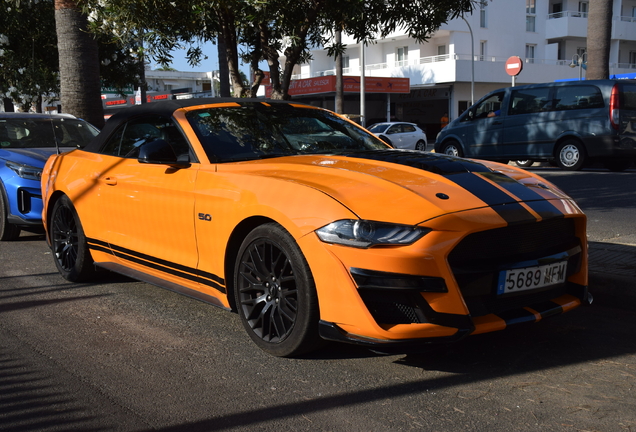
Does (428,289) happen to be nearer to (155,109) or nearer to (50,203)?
(155,109)

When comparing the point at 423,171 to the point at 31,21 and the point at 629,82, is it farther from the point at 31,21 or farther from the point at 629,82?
the point at 31,21

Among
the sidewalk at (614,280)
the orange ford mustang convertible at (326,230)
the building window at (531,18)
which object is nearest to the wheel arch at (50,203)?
the orange ford mustang convertible at (326,230)

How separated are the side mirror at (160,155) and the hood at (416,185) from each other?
0.65m

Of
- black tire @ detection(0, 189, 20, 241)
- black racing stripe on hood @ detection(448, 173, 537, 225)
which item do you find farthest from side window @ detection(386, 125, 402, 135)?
black racing stripe on hood @ detection(448, 173, 537, 225)

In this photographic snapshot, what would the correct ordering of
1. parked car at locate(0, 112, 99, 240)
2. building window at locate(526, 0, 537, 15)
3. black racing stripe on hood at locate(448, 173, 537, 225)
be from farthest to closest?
building window at locate(526, 0, 537, 15), parked car at locate(0, 112, 99, 240), black racing stripe on hood at locate(448, 173, 537, 225)

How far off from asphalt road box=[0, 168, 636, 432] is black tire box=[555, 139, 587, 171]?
9969 millimetres

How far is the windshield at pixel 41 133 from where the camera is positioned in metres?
8.76

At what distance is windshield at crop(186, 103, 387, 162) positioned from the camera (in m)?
4.56

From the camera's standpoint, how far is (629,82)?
13.6m

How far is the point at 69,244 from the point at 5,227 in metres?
2.68

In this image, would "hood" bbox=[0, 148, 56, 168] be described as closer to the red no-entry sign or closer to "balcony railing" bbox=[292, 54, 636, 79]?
the red no-entry sign

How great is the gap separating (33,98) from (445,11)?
47.7 ft

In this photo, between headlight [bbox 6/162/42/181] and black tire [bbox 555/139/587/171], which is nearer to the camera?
headlight [bbox 6/162/42/181]

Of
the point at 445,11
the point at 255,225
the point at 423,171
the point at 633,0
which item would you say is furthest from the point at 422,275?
the point at 633,0
